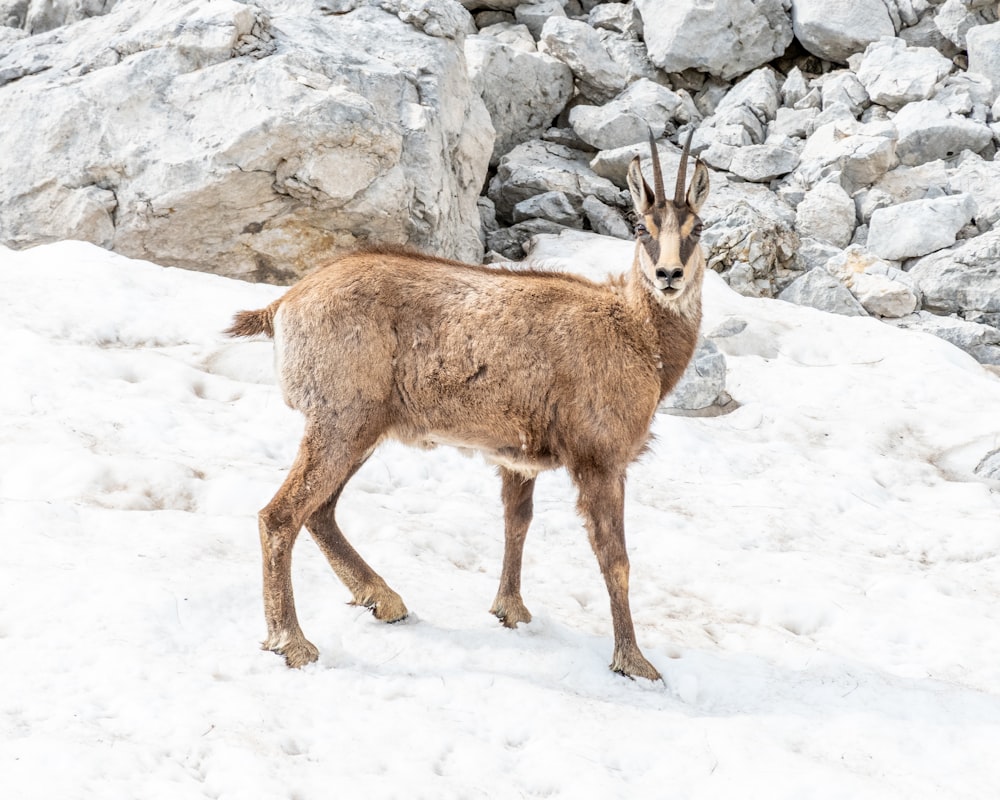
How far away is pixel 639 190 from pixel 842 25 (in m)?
20.6

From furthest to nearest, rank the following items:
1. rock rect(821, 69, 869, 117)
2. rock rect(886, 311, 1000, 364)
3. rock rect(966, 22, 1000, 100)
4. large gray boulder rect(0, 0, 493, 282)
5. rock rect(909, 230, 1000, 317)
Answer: rock rect(966, 22, 1000, 100) < rock rect(821, 69, 869, 117) < rock rect(909, 230, 1000, 317) < rock rect(886, 311, 1000, 364) < large gray boulder rect(0, 0, 493, 282)

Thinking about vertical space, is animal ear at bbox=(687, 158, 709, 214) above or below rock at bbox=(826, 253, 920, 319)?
above

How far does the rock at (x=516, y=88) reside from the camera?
2142 centimetres

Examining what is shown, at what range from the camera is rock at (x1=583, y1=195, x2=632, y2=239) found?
19219 millimetres

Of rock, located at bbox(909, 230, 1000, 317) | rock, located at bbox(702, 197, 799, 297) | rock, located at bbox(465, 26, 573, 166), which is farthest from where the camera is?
rock, located at bbox(465, 26, 573, 166)

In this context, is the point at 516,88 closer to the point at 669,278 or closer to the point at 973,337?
the point at 973,337

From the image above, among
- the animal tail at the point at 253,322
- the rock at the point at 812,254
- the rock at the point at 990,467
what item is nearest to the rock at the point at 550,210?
the rock at the point at 812,254

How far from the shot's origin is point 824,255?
19031 mm

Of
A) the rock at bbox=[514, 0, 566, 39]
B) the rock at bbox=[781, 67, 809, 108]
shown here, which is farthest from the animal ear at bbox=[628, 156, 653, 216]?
the rock at bbox=[514, 0, 566, 39]

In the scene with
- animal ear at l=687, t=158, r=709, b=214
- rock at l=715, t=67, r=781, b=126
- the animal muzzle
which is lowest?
rock at l=715, t=67, r=781, b=126

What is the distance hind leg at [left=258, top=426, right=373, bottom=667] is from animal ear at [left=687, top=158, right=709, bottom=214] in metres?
3.04

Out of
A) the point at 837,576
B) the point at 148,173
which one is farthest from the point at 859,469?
the point at 148,173

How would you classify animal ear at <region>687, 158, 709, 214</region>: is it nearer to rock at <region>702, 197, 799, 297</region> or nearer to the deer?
the deer

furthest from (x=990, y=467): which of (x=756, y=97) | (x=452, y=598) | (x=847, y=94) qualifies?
(x=756, y=97)
